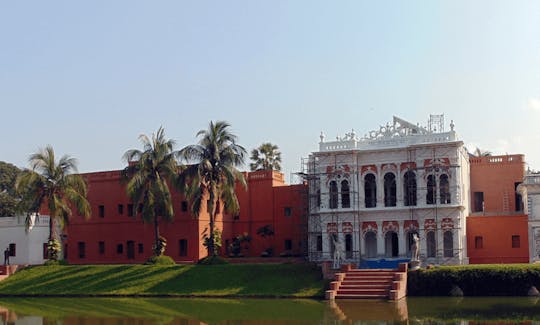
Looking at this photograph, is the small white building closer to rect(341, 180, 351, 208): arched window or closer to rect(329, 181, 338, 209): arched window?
rect(329, 181, 338, 209): arched window

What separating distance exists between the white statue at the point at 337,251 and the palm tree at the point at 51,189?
606 inches

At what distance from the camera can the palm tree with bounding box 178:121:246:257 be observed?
41.5 meters

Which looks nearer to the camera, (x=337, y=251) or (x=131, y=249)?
(x=337, y=251)

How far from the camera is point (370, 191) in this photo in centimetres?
4250

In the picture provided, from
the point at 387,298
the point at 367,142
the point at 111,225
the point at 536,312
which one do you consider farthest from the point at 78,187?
the point at 536,312

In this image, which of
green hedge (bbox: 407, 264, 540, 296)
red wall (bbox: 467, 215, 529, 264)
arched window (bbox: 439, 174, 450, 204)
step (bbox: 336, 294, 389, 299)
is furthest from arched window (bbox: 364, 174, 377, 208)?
step (bbox: 336, 294, 389, 299)

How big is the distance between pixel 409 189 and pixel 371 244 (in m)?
4.07

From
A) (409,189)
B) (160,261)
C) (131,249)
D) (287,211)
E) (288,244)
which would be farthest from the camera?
(131,249)

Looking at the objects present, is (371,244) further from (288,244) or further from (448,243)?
(288,244)

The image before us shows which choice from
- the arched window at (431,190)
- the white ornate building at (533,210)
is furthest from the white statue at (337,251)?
the white ornate building at (533,210)

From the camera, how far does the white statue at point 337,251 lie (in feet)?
126

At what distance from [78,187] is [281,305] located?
19869mm

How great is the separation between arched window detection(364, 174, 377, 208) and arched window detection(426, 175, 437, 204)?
10.0 ft

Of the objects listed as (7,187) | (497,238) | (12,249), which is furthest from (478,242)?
(7,187)
